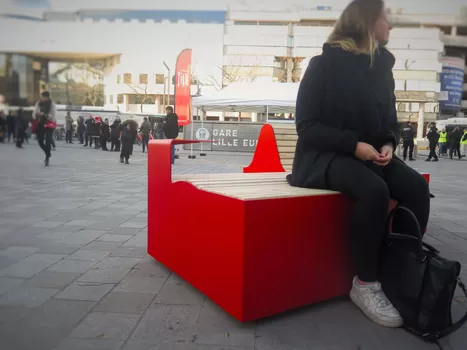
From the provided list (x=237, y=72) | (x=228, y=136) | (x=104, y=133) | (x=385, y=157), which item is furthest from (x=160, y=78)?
(x=385, y=157)

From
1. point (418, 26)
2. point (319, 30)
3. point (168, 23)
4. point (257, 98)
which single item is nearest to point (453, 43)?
point (418, 26)

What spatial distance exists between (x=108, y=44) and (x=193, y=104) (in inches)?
327

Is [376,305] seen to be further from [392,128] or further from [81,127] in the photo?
[81,127]

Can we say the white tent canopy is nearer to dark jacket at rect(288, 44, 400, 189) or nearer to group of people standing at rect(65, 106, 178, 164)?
group of people standing at rect(65, 106, 178, 164)

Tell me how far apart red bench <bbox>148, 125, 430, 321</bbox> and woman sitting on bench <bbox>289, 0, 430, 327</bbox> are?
0.13 m

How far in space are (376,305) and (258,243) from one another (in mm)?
658

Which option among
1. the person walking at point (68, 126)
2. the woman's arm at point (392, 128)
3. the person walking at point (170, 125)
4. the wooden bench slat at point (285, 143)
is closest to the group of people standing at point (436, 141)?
the person walking at point (170, 125)

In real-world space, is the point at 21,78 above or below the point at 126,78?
below

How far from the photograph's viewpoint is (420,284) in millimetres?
1736

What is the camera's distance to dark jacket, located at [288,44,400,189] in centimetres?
211

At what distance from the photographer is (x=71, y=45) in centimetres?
404

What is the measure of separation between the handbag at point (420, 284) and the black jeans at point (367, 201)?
0.07 metres

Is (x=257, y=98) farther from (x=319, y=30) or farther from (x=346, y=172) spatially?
(x=319, y=30)

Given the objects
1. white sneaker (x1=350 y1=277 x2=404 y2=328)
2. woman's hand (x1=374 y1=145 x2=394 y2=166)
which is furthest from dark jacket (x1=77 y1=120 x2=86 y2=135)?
white sneaker (x1=350 y1=277 x2=404 y2=328)
